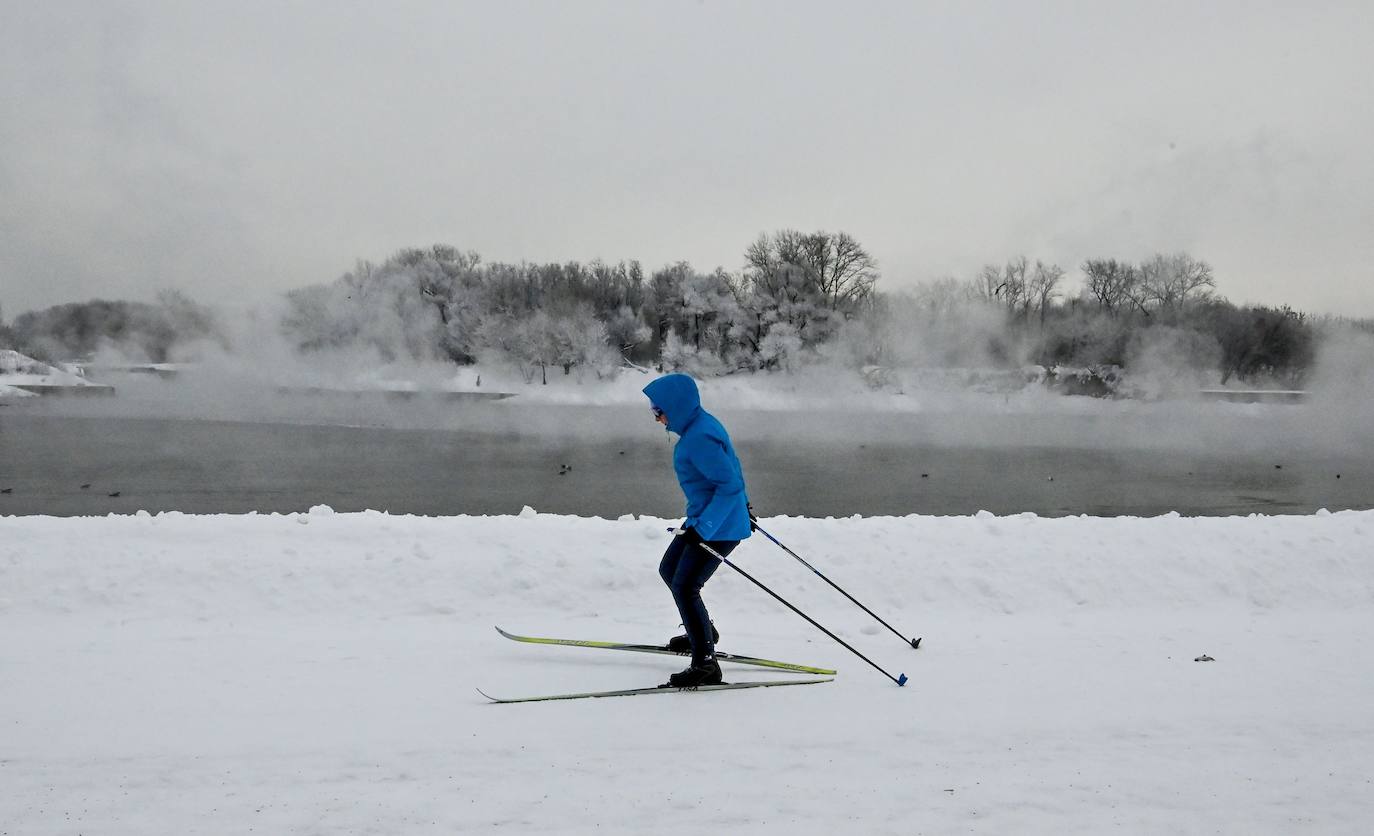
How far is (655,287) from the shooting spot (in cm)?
8256

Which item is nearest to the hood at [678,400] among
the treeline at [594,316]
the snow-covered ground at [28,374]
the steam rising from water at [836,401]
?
the steam rising from water at [836,401]

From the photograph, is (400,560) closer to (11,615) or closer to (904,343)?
(11,615)

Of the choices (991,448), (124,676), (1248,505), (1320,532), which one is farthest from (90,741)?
(991,448)

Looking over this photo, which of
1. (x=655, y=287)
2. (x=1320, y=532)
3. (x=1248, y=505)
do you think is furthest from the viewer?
(x=655, y=287)

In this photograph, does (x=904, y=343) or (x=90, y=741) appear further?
(x=904, y=343)

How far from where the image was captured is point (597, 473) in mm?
27891

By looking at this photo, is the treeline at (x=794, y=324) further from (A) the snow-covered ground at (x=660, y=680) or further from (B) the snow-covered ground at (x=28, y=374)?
(A) the snow-covered ground at (x=660, y=680)

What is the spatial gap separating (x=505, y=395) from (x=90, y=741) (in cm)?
6573

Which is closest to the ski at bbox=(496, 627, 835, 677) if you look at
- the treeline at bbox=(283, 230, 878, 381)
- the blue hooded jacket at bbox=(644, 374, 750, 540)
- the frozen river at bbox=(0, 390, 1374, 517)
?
the blue hooded jacket at bbox=(644, 374, 750, 540)

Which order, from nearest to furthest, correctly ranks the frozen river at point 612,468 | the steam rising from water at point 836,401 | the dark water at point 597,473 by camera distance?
1. the dark water at point 597,473
2. the frozen river at point 612,468
3. the steam rising from water at point 836,401

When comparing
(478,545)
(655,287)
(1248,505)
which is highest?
(655,287)

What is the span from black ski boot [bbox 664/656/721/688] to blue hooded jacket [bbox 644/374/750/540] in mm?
794

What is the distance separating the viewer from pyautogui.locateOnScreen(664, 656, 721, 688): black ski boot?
18.1ft

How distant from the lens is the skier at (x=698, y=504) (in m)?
5.41
